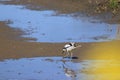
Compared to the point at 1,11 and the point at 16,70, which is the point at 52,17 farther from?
the point at 16,70

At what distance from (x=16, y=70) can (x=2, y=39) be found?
5.38 metres

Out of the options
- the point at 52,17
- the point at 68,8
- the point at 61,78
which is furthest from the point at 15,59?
the point at 68,8

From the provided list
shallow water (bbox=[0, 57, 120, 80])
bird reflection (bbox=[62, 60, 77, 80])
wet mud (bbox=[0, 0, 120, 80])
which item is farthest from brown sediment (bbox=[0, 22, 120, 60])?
bird reflection (bbox=[62, 60, 77, 80])

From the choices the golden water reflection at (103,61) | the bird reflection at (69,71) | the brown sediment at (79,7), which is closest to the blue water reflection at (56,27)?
the brown sediment at (79,7)

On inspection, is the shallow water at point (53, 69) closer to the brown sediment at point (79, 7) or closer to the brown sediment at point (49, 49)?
the brown sediment at point (49, 49)

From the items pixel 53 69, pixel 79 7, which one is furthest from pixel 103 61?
pixel 79 7

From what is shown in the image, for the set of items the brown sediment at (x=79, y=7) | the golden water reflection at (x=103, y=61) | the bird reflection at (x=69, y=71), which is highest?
the brown sediment at (x=79, y=7)

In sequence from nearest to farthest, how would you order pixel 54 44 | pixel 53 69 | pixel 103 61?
pixel 53 69 → pixel 103 61 → pixel 54 44

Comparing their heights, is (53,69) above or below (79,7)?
below

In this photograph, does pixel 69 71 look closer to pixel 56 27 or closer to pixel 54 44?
pixel 54 44

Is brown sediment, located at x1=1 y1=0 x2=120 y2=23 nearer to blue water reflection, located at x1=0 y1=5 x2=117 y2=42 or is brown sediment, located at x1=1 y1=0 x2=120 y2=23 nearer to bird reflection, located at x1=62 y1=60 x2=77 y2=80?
blue water reflection, located at x1=0 y1=5 x2=117 y2=42

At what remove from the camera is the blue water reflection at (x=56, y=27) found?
19.4 meters

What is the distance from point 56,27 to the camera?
21.7m

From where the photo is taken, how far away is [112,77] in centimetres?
1330
